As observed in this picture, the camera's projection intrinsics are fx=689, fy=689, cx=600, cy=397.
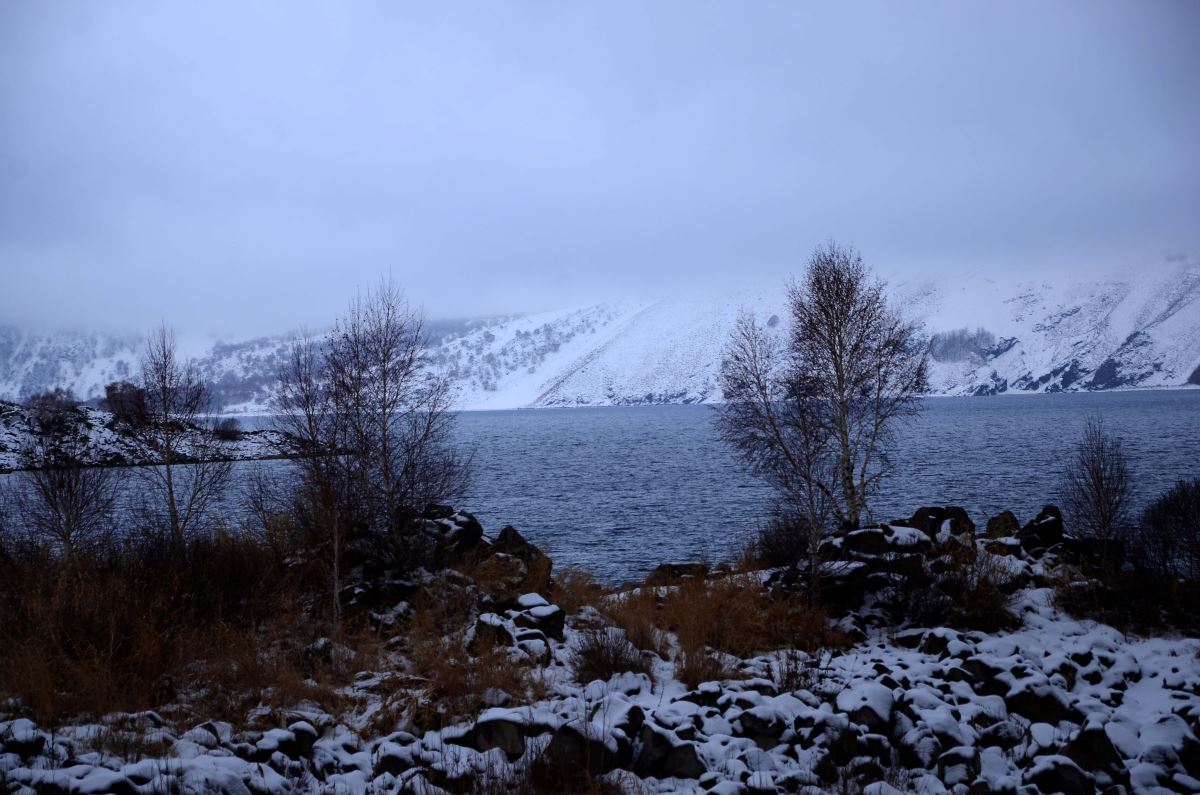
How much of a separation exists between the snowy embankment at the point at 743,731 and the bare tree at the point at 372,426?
654 centimetres

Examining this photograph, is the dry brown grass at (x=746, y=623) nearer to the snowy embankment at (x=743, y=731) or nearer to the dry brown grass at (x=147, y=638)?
the snowy embankment at (x=743, y=731)

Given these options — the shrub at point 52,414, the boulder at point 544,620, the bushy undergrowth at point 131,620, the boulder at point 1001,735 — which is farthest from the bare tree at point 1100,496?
the shrub at point 52,414

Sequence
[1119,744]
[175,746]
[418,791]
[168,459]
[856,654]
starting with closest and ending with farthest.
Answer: [418,791], [175,746], [1119,744], [856,654], [168,459]

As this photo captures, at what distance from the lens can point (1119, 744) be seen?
8516 mm

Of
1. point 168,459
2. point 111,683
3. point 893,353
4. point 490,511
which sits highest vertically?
point 893,353

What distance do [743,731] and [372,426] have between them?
1323 cm

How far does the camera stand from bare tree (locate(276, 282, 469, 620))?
17312 mm

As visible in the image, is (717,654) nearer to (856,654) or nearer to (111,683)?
(856,654)

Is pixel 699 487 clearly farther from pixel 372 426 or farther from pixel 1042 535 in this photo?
pixel 372 426

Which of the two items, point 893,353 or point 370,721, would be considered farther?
point 893,353

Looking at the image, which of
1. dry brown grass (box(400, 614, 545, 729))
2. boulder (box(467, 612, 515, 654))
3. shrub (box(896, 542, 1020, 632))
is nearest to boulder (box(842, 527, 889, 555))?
shrub (box(896, 542, 1020, 632))

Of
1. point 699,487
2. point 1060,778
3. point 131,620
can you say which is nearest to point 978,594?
point 1060,778

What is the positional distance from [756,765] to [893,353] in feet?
65.9

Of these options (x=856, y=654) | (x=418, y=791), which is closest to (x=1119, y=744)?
(x=856, y=654)
